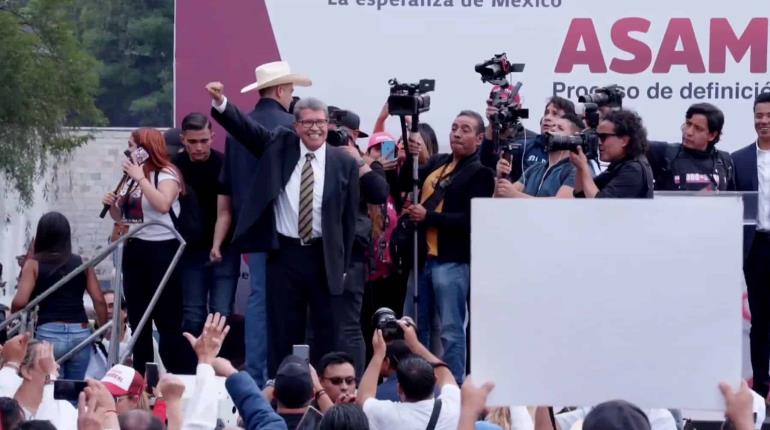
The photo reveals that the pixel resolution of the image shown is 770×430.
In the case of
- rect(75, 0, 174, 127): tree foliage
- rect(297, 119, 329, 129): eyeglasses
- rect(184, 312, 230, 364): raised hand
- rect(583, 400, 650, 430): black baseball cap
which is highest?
rect(75, 0, 174, 127): tree foliage

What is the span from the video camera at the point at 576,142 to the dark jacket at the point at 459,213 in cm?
70

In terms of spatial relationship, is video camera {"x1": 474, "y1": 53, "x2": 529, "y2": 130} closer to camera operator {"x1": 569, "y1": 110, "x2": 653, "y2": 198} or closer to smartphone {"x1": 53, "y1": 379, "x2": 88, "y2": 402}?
camera operator {"x1": 569, "y1": 110, "x2": 653, "y2": 198}

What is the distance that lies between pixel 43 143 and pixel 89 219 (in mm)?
14535

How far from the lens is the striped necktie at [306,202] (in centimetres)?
958

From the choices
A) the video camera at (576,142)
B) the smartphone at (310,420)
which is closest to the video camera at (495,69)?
the video camera at (576,142)

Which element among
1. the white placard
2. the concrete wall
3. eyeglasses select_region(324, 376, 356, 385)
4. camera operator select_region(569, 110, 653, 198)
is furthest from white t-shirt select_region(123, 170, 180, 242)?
the concrete wall

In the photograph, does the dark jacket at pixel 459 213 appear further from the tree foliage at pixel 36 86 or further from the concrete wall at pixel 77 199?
the concrete wall at pixel 77 199

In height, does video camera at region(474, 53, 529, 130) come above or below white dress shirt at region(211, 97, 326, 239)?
above

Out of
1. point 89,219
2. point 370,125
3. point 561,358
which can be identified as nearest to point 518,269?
point 561,358

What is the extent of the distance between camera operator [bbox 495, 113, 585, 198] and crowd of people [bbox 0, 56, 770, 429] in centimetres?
1

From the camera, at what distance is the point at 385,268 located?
35.1 ft

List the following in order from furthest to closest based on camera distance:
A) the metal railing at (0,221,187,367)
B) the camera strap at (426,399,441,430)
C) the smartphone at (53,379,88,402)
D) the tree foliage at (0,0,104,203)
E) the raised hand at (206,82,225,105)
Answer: the tree foliage at (0,0,104,203) < the raised hand at (206,82,225,105) < the metal railing at (0,221,187,367) < the smartphone at (53,379,88,402) < the camera strap at (426,399,441,430)

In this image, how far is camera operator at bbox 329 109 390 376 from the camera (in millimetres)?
9656

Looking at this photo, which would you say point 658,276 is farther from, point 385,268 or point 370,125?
point 370,125
